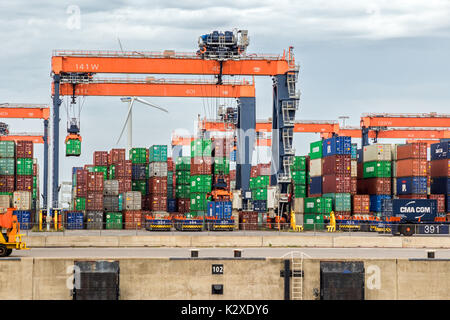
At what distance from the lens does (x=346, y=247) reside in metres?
43.5

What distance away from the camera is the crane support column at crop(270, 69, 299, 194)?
66.4 meters

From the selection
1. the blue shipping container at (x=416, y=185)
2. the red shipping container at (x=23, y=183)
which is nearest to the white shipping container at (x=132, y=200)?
the red shipping container at (x=23, y=183)

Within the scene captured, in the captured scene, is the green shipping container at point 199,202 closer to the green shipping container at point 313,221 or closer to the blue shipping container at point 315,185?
the green shipping container at point 313,221

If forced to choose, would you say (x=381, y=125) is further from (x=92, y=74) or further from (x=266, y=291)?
(x=266, y=291)

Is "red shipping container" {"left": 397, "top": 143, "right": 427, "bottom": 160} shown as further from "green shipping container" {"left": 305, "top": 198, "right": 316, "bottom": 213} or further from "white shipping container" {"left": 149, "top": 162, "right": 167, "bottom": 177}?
"white shipping container" {"left": 149, "top": 162, "right": 167, "bottom": 177}

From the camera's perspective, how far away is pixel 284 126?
67375 millimetres

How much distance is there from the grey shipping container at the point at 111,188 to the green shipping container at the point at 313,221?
17.8m

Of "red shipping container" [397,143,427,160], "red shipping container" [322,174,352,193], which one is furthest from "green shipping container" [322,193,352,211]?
"red shipping container" [397,143,427,160]

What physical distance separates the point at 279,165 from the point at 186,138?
5665 centimetres

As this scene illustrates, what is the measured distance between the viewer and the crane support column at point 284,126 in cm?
6638

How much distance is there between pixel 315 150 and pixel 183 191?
1550cm

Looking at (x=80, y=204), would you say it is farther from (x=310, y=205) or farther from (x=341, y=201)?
(x=341, y=201)

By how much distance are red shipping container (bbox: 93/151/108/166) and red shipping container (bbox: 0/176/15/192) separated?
10.3m
